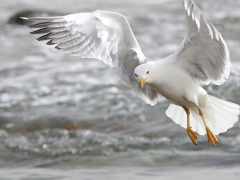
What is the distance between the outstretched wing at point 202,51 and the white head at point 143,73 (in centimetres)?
35

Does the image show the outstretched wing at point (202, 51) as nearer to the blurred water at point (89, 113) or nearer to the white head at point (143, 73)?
the white head at point (143, 73)

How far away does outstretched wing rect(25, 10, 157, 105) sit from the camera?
648cm

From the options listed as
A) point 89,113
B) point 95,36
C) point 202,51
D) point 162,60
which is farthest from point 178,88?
point 89,113

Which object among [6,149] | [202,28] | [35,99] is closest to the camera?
[202,28]

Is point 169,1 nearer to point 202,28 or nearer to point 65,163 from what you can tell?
point 65,163

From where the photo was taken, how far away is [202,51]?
6.27 meters

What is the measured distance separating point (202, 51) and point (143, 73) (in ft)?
2.30

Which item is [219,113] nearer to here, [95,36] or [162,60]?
[162,60]

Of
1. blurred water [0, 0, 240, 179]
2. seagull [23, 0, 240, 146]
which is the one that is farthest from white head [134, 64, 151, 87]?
blurred water [0, 0, 240, 179]

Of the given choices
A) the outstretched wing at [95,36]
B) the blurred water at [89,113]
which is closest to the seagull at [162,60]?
A: the outstretched wing at [95,36]

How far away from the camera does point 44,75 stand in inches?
492

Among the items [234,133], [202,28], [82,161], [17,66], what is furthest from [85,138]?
[17,66]

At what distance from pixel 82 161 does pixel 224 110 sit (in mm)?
2238

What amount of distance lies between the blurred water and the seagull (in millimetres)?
1191
